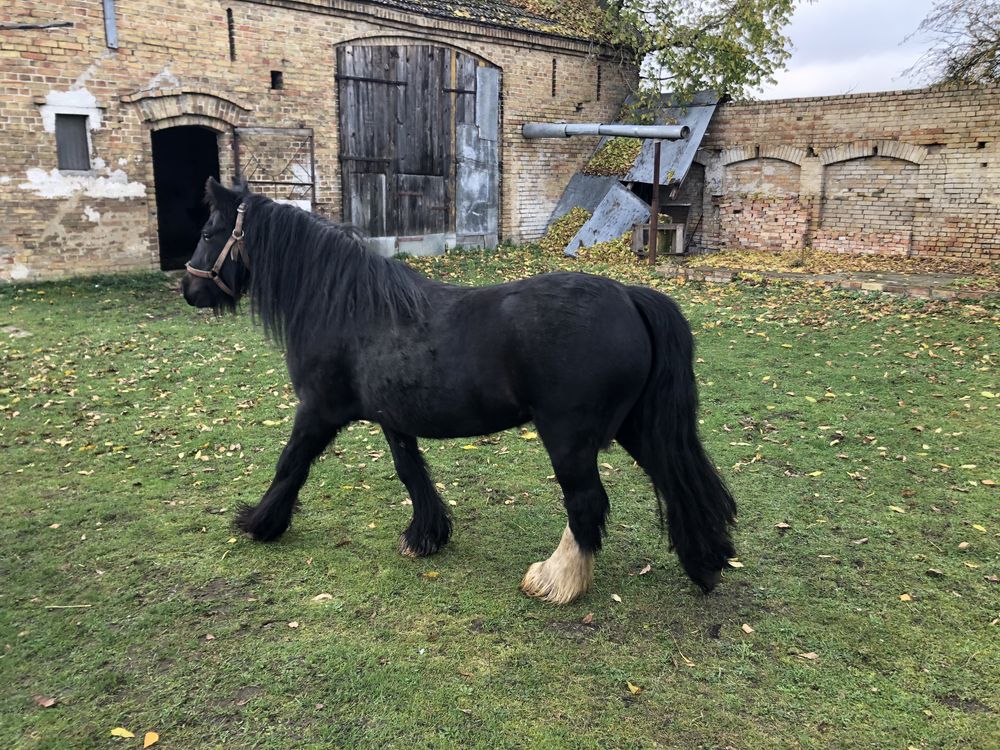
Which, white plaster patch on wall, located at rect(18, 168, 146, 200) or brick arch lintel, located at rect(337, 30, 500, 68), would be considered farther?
brick arch lintel, located at rect(337, 30, 500, 68)

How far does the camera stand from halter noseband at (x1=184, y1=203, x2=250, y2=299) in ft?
13.4

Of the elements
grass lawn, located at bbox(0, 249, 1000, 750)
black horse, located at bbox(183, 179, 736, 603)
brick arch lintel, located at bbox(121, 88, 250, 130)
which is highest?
brick arch lintel, located at bbox(121, 88, 250, 130)

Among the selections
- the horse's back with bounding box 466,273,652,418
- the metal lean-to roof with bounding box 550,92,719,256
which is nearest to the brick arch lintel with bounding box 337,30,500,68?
the metal lean-to roof with bounding box 550,92,719,256

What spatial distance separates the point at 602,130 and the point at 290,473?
1281 centimetres

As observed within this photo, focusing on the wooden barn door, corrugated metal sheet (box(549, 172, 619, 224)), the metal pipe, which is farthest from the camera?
corrugated metal sheet (box(549, 172, 619, 224))

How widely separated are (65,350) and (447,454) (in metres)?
5.35

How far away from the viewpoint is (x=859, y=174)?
14.1 metres

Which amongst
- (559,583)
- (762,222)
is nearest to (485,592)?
(559,583)

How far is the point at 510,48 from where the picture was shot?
626 inches

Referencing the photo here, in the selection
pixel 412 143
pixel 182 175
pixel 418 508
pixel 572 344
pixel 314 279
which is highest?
pixel 412 143

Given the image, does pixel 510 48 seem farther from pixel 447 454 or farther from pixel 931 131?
pixel 447 454

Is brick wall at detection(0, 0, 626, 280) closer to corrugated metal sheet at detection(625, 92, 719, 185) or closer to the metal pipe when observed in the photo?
the metal pipe

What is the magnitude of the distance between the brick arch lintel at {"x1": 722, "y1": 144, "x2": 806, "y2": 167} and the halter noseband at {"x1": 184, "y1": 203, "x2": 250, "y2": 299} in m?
13.8

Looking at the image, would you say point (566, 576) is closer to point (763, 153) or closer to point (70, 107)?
point (70, 107)
